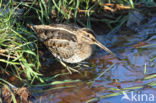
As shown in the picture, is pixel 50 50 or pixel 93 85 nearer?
pixel 93 85

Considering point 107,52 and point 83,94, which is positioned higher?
point 107,52

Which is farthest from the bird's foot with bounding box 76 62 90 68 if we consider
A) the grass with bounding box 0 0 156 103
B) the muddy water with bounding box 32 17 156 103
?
the grass with bounding box 0 0 156 103

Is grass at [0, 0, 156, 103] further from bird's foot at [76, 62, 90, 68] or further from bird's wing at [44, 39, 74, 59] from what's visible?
bird's foot at [76, 62, 90, 68]

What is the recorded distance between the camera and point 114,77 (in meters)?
5.06

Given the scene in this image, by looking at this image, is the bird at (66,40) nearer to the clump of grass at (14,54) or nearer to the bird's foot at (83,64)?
the bird's foot at (83,64)

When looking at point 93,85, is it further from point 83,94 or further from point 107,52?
point 107,52

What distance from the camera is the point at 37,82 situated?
483 cm

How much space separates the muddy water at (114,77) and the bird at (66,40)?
0.78 feet

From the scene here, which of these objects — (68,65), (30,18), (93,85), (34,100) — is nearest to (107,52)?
(68,65)

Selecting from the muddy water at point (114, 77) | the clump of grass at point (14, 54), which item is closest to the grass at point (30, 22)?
the clump of grass at point (14, 54)

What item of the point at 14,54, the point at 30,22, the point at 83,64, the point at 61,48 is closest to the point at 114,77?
the point at 83,64

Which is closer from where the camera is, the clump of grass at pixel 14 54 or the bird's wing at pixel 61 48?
the clump of grass at pixel 14 54

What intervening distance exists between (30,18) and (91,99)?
2.50m

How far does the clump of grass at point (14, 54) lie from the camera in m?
4.67
